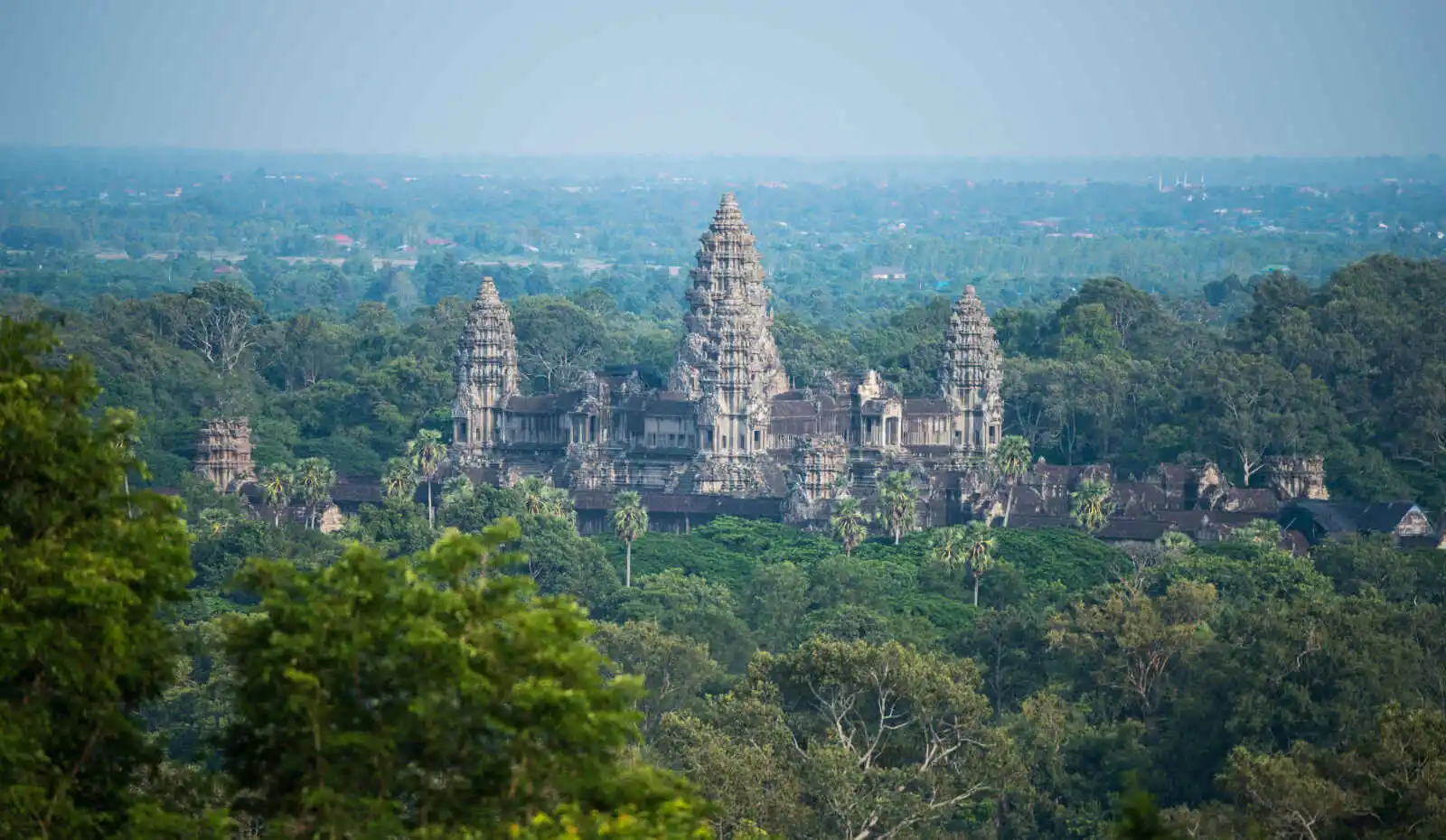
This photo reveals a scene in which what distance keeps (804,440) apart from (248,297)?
146 feet

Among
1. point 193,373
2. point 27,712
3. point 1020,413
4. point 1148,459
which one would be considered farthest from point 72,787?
point 193,373

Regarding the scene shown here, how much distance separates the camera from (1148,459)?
9444cm

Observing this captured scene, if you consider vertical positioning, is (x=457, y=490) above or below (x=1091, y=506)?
→ below

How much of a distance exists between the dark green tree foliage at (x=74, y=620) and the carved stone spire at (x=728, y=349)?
191 ft

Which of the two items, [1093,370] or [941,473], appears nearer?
[941,473]

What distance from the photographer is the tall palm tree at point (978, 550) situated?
248 ft

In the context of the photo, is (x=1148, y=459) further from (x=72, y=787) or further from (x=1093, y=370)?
(x=72, y=787)

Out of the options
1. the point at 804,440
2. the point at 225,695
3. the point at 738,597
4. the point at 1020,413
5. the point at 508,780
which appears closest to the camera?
the point at 508,780

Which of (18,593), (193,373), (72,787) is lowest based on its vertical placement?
(193,373)

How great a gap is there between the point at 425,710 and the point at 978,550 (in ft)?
158

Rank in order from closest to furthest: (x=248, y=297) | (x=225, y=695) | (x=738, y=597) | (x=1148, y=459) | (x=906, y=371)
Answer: (x=225, y=695)
(x=738, y=597)
(x=1148, y=459)
(x=906, y=371)
(x=248, y=297)

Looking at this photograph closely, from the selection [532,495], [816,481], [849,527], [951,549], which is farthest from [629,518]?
[951,549]

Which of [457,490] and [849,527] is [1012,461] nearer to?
[849,527]

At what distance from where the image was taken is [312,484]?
8600 centimetres
